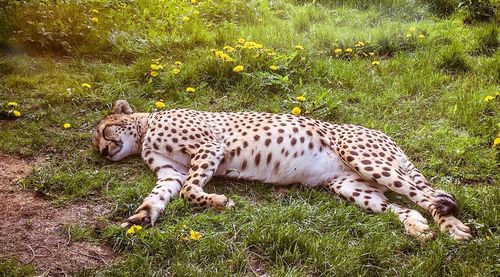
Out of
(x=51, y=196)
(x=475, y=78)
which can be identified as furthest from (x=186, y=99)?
(x=475, y=78)

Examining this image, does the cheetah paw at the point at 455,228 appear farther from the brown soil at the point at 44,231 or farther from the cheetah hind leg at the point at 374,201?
the brown soil at the point at 44,231

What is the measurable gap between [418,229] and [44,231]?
259cm

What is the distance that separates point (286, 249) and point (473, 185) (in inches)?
80.5

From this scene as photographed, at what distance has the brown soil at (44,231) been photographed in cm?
349

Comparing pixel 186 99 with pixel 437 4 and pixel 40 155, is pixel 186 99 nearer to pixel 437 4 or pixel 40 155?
pixel 40 155

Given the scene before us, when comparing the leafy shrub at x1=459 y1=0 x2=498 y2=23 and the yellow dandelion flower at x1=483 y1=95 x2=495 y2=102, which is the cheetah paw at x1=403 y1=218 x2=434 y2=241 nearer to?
the yellow dandelion flower at x1=483 y1=95 x2=495 y2=102

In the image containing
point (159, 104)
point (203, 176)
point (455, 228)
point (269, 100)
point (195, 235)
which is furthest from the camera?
point (269, 100)

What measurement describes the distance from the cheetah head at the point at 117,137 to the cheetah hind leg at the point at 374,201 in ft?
6.16

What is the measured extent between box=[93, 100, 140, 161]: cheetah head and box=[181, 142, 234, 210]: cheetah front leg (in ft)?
2.43

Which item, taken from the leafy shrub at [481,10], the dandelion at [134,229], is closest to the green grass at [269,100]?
the dandelion at [134,229]

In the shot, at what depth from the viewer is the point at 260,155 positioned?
4828mm

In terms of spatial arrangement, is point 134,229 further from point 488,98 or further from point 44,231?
point 488,98

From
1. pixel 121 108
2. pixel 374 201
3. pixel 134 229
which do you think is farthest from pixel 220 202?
pixel 121 108

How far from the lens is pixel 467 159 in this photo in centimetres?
508
